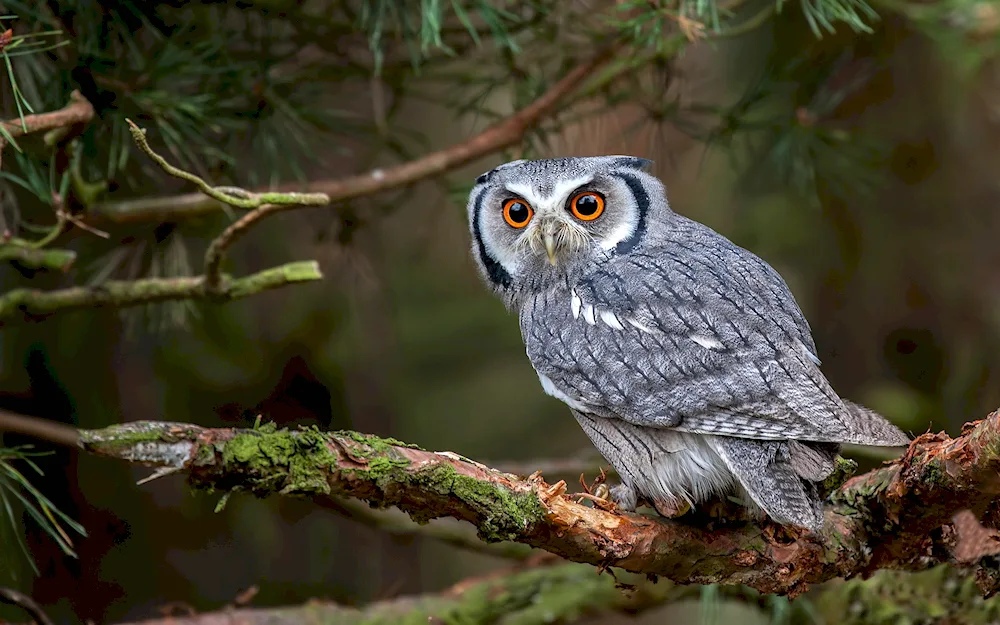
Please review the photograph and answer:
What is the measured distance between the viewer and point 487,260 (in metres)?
2.21

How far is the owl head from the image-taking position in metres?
2.00

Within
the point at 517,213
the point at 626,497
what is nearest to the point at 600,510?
the point at 626,497

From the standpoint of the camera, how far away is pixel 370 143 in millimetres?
2863

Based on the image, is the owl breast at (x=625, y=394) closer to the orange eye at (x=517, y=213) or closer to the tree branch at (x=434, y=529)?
the orange eye at (x=517, y=213)

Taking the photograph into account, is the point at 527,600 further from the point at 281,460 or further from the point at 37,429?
the point at 281,460

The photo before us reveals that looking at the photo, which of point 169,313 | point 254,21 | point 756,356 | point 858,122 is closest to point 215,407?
point 169,313

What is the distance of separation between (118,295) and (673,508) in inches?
50.4

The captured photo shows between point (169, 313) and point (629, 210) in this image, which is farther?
point (169, 313)

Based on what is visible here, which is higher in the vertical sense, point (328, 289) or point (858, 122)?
point (858, 122)

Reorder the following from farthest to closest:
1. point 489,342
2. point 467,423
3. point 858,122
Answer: point 467,423 < point 489,342 < point 858,122

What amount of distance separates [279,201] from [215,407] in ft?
4.70

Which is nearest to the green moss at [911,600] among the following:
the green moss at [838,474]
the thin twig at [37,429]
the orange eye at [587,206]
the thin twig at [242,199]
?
the green moss at [838,474]

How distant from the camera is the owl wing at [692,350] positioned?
1694 millimetres

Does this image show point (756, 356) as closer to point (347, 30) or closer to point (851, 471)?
point (851, 471)
